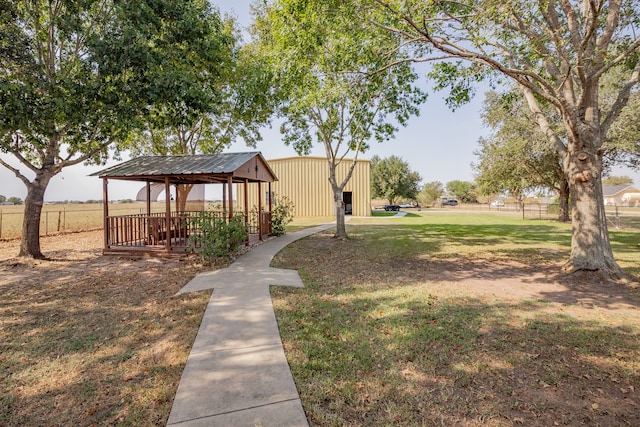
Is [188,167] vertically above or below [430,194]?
below

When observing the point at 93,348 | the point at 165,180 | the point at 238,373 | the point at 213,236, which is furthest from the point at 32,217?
the point at 238,373

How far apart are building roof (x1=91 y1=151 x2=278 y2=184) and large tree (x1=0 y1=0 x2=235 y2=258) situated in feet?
3.51

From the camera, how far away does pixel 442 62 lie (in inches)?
307

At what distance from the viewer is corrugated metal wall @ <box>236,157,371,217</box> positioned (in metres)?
26.5

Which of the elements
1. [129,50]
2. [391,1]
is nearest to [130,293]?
[129,50]

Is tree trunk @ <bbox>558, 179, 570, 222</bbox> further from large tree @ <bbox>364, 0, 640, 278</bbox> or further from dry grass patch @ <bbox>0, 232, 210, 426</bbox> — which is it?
dry grass patch @ <bbox>0, 232, 210, 426</bbox>

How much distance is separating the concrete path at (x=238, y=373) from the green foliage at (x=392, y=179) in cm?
4169

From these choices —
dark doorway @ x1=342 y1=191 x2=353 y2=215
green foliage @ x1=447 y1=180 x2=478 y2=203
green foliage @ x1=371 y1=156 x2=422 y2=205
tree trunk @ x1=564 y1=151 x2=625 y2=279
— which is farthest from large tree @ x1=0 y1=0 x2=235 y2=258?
green foliage @ x1=447 y1=180 x2=478 y2=203

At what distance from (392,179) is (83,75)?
40648 mm

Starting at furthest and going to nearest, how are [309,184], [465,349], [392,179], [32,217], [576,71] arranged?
[392,179] → [309,184] → [32,217] → [576,71] → [465,349]

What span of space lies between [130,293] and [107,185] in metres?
5.43

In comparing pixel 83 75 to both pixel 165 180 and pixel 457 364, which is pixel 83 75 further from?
pixel 457 364

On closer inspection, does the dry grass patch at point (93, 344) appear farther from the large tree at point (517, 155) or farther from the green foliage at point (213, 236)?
the large tree at point (517, 155)

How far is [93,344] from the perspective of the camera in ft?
12.2
